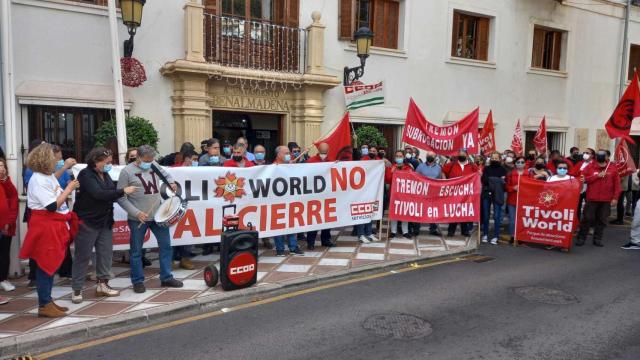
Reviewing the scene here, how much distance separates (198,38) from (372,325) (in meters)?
8.09

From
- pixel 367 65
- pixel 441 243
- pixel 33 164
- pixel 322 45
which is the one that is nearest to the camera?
pixel 33 164

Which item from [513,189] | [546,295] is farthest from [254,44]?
[546,295]

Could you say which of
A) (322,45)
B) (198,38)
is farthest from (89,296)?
(322,45)

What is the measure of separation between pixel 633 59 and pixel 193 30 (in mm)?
18138

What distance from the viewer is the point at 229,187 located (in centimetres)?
745

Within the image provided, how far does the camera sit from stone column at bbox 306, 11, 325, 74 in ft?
40.7

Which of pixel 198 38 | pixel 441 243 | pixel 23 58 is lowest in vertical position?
pixel 441 243

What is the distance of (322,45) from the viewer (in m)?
12.6

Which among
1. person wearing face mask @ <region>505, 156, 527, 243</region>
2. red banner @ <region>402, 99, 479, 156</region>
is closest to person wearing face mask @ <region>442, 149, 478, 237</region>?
red banner @ <region>402, 99, 479, 156</region>

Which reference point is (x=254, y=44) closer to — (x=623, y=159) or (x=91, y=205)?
(x=91, y=205)

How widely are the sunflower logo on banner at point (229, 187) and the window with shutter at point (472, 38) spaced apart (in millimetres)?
10598

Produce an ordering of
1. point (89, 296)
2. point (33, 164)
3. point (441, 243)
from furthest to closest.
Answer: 1. point (441, 243)
2. point (89, 296)
3. point (33, 164)

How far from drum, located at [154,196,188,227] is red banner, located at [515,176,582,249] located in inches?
254

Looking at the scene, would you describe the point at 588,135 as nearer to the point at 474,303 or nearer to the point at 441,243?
the point at 441,243
